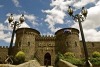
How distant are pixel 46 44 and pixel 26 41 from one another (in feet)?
14.3

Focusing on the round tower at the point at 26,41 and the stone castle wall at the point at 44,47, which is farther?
the stone castle wall at the point at 44,47

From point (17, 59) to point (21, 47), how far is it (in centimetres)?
444

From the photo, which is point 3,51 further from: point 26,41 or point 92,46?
point 92,46

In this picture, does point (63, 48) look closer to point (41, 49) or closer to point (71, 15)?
point (41, 49)

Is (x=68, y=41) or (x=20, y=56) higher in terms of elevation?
(x=68, y=41)

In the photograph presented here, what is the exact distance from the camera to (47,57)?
42.6 metres

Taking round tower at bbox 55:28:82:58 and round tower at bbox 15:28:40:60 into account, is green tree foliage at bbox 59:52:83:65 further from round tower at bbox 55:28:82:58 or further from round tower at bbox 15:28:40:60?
round tower at bbox 15:28:40:60

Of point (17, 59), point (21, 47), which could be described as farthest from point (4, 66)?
point (21, 47)

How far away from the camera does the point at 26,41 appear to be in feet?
136

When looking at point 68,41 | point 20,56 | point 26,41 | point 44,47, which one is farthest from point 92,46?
point 20,56

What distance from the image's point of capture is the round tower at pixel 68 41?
41344mm

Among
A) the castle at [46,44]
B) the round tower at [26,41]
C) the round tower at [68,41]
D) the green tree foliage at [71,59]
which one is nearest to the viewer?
the green tree foliage at [71,59]

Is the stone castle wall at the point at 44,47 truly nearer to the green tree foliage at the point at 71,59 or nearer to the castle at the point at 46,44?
the castle at the point at 46,44

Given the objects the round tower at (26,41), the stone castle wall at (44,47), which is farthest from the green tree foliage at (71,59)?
the round tower at (26,41)
